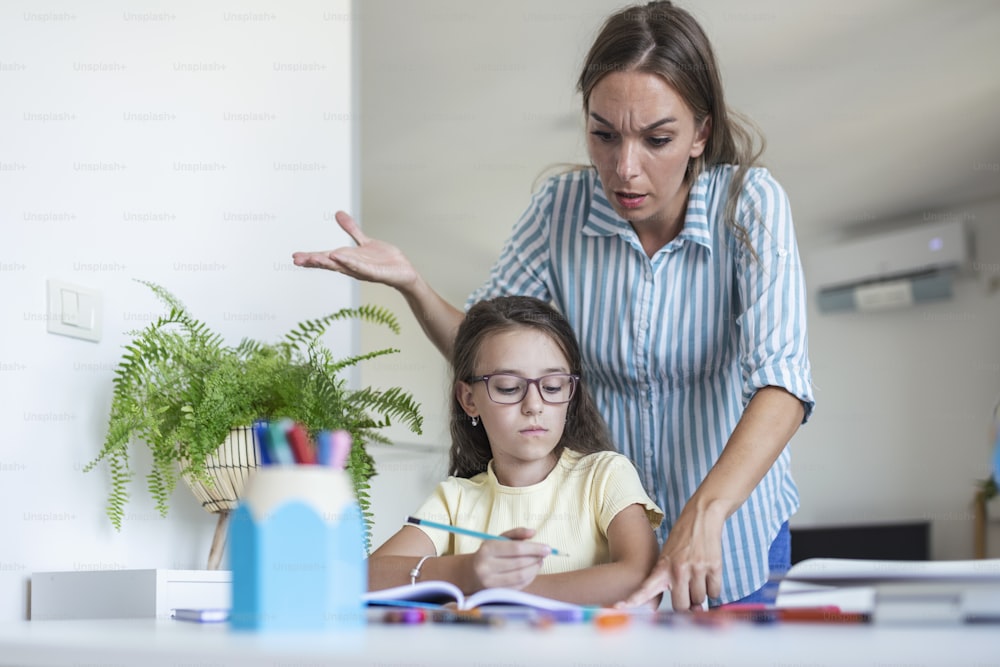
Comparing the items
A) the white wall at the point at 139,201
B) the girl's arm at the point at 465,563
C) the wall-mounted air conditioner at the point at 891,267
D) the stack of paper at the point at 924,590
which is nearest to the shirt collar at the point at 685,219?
the girl's arm at the point at 465,563

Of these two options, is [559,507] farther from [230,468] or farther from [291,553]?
[291,553]

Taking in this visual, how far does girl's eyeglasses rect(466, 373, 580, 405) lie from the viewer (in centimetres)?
156

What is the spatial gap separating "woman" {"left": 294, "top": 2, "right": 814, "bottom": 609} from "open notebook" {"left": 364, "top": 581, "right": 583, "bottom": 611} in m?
0.58

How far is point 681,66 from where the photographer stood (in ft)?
5.11

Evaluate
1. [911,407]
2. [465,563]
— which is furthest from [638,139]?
[911,407]

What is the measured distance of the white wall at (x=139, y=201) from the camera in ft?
5.41

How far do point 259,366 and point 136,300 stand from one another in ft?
0.98

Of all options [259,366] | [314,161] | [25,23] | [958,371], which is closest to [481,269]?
[314,161]

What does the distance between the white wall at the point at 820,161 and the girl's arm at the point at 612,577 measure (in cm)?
114

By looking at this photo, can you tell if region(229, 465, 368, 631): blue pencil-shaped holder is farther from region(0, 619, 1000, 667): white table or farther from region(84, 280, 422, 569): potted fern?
region(84, 280, 422, 569): potted fern

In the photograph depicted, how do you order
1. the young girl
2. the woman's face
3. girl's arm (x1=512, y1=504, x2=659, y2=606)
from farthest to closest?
the woman's face
the young girl
girl's arm (x1=512, y1=504, x2=659, y2=606)

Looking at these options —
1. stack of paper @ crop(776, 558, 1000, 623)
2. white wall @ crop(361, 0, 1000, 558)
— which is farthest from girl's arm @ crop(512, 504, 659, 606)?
white wall @ crop(361, 0, 1000, 558)

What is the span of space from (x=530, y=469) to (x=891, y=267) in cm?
450

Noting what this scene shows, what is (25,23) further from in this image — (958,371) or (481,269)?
(958,371)
